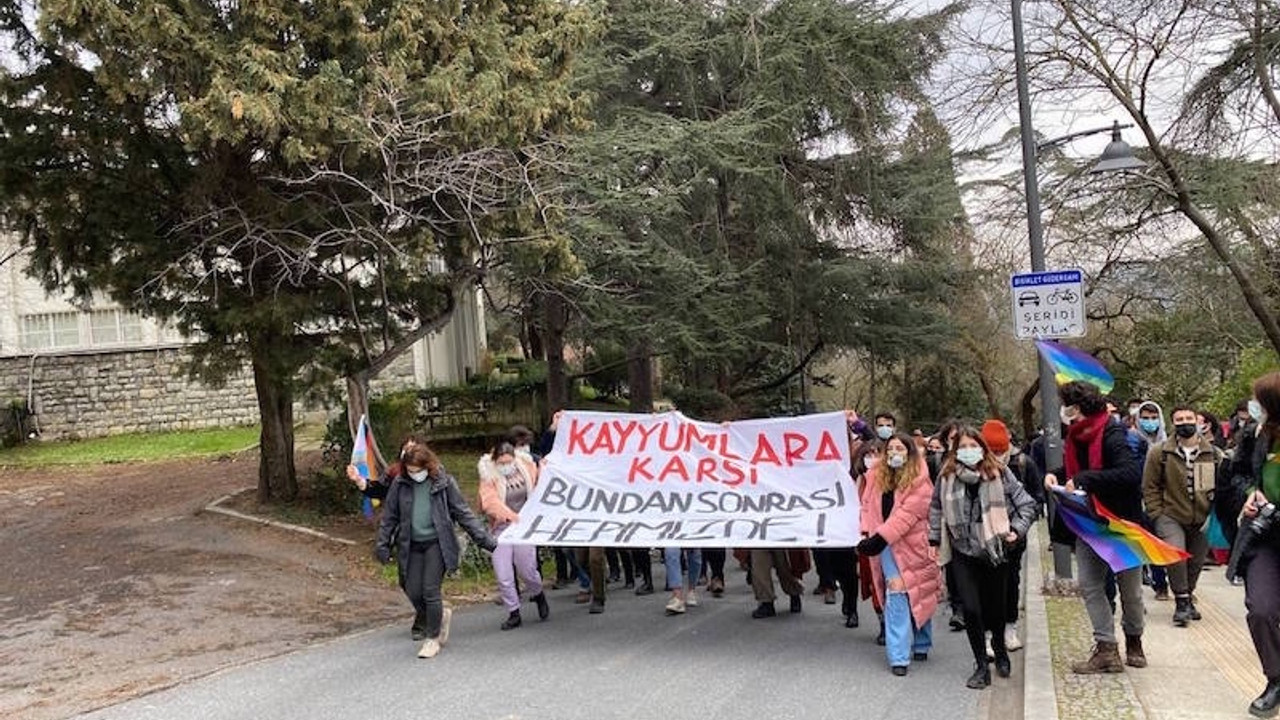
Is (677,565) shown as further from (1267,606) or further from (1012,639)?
(1267,606)

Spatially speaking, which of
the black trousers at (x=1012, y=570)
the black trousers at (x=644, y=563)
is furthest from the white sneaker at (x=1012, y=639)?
the black trousers at (x=644, y=563)

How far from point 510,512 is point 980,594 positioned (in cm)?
410

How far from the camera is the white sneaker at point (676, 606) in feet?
31.9

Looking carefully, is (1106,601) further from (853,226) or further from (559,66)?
(853,226)

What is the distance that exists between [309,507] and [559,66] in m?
6.89

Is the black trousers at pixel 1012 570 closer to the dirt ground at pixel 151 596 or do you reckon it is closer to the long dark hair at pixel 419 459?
the long dark hair at pixel 419 459

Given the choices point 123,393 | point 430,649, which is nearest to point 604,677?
point 430,649

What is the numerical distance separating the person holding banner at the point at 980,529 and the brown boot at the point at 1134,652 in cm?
83

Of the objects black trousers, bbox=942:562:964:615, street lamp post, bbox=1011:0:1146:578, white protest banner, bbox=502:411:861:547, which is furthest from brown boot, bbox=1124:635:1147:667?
street lamp post, bbox=1011:0:1146:578

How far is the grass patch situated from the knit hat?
19.2 metres

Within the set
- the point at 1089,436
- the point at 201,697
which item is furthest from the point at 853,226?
the point at 201,697

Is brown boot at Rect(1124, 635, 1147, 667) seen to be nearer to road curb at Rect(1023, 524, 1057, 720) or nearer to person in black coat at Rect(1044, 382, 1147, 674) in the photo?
person in black coat at Rect(1044, 382, 1147, 674)

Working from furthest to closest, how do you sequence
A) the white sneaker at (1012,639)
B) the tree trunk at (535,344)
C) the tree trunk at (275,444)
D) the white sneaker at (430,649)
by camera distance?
the tree trunk at (535,344), the tree trunk at (275,444), the white sneaker at (430,649), the white sneaker at (1012,639)

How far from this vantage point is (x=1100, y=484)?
6777 millimetres
